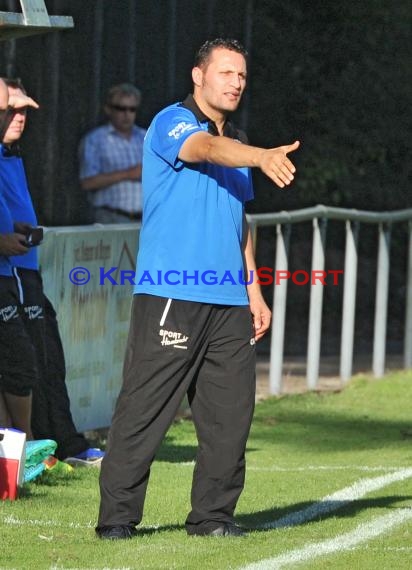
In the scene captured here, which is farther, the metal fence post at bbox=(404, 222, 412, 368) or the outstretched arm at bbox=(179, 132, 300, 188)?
the metal fence post at bbox=(404, 222, 412, 368)

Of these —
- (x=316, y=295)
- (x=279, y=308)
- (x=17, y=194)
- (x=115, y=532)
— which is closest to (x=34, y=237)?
(x=17, y=194)

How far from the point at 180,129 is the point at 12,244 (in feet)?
7.22

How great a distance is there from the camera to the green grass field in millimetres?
6832

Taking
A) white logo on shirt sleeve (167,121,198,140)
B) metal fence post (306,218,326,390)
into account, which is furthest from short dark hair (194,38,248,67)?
metal fence post (306,218,326,390)

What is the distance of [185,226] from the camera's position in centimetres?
706

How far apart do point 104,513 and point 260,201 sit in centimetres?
1091

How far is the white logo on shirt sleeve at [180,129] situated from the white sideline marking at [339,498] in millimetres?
1907

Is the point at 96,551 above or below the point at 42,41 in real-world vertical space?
below

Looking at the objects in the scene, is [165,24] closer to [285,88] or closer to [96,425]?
[285,88]

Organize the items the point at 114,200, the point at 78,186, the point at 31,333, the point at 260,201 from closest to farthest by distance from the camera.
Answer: the point at 31,333 < the point at 114,200 < the point at 78,186 < the point at 260,201

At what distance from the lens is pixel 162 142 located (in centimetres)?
702

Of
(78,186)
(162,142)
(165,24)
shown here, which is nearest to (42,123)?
(78,186)

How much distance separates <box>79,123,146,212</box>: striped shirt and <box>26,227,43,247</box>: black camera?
4188 millimetres

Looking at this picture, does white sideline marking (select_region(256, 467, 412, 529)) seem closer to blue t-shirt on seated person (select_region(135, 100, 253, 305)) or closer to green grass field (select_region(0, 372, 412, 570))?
green grass field (select_region(0, 372, 412, 570))
